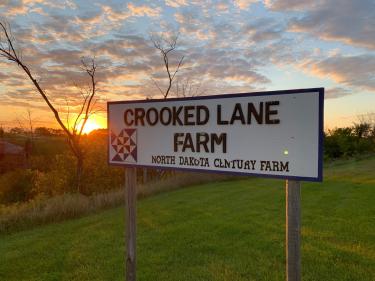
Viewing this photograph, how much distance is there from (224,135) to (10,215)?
10.1 meters

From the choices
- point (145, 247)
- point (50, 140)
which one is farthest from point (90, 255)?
point (50, 140)

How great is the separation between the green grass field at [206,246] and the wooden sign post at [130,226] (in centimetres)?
136

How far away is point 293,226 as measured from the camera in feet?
9.32

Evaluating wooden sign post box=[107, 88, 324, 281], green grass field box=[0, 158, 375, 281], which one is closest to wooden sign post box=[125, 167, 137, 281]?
wooden sign post box=[107, 88, 324, 281]

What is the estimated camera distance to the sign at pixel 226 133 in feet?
8.88

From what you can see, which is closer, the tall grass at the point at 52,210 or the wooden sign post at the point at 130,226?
the wooden sign post at the point at 130,226

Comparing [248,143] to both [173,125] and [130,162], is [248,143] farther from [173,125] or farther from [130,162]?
[130,162]

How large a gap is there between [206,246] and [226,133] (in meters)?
3.97

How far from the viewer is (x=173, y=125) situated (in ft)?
11.7

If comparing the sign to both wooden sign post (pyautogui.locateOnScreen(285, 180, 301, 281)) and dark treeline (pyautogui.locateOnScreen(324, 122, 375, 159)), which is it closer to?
wooden sign post (pyautogui.locateOnScreen(285, 180, 301, 281))

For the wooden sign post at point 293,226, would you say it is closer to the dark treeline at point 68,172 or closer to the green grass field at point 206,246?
the green grass field at point 206,246

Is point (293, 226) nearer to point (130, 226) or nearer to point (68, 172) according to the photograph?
point (130, 226)

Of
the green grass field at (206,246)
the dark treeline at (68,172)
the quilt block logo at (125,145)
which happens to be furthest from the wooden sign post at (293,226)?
the dark treeline at (68,172)

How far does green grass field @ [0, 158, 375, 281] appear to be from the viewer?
543 centimetres
